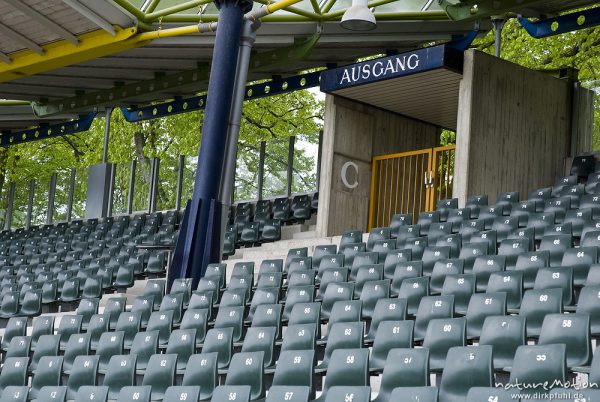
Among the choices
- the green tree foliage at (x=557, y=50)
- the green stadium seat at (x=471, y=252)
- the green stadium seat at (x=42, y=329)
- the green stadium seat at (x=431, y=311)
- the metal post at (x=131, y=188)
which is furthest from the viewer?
the green tree foliage at (x=557, y=50)

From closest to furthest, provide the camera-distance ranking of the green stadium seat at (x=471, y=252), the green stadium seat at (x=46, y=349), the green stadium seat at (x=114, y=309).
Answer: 1. the green stadium seat at (x=471, y=252)
2. the green stadium seat at (x=46, y=349)
3. the green stadium seat at (x=114, y=309)

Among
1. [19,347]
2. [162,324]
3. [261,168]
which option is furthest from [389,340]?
[261,168]

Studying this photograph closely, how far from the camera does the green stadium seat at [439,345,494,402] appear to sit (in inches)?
270

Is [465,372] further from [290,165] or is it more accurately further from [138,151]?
[138,151]

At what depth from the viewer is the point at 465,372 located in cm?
694

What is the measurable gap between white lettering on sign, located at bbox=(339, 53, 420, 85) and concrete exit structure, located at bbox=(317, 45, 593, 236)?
0.02 metres

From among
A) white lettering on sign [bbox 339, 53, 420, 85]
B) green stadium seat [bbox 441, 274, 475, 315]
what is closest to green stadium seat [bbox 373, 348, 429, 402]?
green stadium seat [bbox 441, 274, 475, 315]

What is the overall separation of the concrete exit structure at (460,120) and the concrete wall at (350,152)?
0.06 feet

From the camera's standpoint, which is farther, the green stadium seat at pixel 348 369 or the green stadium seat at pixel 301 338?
the green stadium seat at pixel 301 338

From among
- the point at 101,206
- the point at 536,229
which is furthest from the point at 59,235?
the point at 536,229

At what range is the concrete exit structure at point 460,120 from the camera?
50.6 feet

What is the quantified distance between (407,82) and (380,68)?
571mm

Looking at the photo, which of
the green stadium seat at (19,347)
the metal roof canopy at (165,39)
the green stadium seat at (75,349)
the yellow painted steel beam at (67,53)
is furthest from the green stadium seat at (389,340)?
the yellow painted steel beam at (67,53)

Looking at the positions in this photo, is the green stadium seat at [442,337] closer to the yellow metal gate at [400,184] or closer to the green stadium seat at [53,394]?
the green stadium seat at [53,394]
